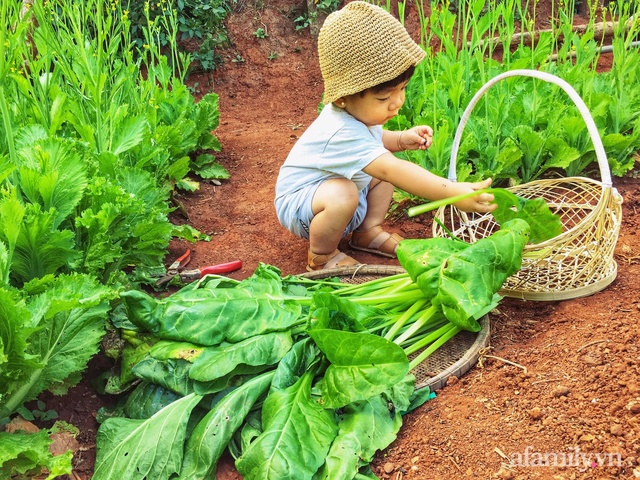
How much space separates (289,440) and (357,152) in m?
1.09

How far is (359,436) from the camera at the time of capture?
1640 millimetres

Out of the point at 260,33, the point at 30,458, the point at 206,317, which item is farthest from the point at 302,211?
the point at 260,33

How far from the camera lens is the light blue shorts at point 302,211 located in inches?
98.6

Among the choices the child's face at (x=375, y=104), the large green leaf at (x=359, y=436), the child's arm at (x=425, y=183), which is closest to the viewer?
the large green leaf at (x=359, y=436)

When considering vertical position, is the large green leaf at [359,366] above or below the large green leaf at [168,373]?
above

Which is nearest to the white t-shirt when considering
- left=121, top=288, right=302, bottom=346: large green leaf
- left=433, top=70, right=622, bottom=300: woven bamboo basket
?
left=433, top=70, right=622, bottom=300: woven bamboo basket

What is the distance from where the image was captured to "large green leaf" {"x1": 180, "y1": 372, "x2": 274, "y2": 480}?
5.47ft

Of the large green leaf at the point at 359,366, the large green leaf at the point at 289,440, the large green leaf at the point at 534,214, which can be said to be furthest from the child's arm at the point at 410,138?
the large green leaf at the point at 289,440

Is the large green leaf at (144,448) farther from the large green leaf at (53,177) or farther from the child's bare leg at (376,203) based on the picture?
the child's bare leg at (376,203)

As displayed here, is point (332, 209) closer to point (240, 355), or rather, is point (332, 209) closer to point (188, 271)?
point (188, 271)

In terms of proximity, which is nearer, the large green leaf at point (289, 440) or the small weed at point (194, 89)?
the large green leaf at point (289, 440)

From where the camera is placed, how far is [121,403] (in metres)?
1.92

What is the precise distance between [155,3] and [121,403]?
14.1 ft
